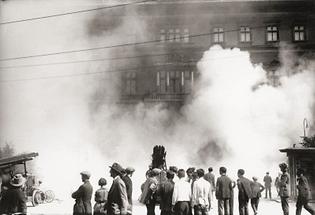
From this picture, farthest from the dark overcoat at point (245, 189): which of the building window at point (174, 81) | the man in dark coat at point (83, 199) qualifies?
the building window at point (174, 81)

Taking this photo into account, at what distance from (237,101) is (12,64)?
16.2 metres

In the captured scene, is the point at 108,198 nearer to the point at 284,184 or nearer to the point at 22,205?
the point at 22,205

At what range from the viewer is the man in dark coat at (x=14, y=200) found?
8258 millimetres

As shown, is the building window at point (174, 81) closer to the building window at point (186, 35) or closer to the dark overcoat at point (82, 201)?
the building window at point (186, 35)

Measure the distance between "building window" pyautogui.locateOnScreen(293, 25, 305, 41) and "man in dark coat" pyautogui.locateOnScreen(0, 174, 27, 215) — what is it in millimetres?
27329

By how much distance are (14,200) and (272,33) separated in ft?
89.8

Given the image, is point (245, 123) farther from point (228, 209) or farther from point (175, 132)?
point (228, 209)

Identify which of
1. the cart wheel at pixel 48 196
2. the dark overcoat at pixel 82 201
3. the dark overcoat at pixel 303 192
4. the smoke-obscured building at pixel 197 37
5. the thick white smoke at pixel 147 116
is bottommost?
the cart wheel at pixel 48 196

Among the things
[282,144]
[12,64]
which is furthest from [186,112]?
[12,64]

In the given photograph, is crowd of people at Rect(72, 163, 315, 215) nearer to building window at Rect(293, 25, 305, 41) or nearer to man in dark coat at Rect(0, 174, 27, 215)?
man in dark coat at Rect(0, 174, 27, 215)

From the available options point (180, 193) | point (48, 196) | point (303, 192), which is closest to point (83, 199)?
point (180, 193)

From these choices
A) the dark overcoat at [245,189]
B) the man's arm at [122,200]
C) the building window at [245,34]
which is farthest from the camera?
the building window at [245,34]

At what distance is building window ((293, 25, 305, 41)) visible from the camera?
31.3 metres

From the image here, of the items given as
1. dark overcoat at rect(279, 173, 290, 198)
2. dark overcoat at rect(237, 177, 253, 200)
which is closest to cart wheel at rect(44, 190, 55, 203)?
dark overcoat at rect(237, 177, 253, 200)
